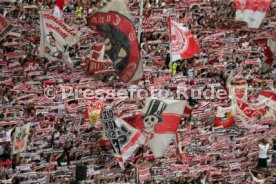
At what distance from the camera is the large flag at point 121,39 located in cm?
2031

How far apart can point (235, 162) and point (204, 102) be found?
3760 mm

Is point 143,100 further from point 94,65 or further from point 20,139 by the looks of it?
point 20,139

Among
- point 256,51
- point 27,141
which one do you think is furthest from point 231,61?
point 27,141

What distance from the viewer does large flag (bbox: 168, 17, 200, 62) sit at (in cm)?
2378

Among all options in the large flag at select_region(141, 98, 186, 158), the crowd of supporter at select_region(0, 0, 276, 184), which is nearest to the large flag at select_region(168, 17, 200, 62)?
the crowd of supporter at select_region(0, 0, 276, 184)

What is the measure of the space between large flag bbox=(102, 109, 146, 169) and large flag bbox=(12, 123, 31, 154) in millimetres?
2622

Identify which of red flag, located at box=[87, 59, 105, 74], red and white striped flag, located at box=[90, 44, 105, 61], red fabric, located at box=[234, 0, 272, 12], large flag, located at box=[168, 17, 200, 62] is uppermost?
red fabric, located at box=[234, 0, 272, 12]

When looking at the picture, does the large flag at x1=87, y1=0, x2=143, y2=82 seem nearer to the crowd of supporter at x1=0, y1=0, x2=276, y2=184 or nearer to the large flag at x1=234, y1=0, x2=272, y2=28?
the crowd of supporter at x1=0, y1=0, x2=276, y2=184

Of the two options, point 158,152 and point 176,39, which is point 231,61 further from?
point 158,152

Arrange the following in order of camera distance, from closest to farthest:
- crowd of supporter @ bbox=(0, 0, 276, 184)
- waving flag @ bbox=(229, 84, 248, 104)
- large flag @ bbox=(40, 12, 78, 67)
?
crowd of supporter @ bbox=(0, 0, 276, 184) → large flag @ bbox=(40, 12, 78, 67) → waving flag @ bbox=(229, 84, 248, 104)

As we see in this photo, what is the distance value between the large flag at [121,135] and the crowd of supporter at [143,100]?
1.12 meters

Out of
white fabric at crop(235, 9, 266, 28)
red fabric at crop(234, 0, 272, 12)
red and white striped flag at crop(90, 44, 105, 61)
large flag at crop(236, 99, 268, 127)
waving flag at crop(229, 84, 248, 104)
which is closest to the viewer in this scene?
large flag at crop(236, 99, 268, 127)

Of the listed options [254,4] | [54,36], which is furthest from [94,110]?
[254,4]

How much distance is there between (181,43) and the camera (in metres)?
23.9
